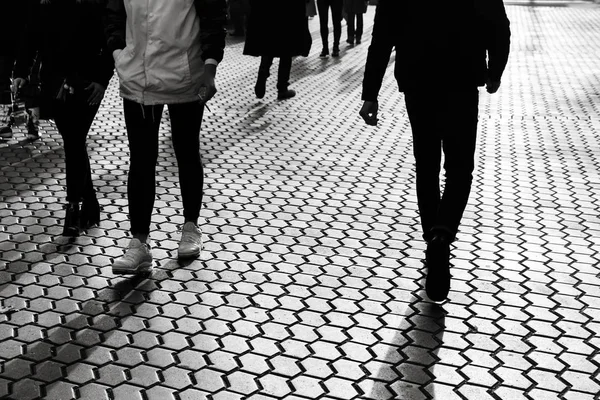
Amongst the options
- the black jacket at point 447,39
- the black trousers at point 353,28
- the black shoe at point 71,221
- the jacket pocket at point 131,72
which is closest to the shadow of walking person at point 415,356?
the black jacket at point 447,39

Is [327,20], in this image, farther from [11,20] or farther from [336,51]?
[11,20]

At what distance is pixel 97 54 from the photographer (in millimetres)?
5441

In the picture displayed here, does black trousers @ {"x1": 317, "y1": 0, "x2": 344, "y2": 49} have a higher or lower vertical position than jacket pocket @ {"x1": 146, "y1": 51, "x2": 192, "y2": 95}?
lower

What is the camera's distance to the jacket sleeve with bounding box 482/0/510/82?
13.9 ft

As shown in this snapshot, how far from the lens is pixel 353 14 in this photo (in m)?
17.7

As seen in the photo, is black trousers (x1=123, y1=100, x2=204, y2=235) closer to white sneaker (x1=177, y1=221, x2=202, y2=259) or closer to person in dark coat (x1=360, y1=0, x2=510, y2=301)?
white sneaker (x1=177, y1=221, x2=202, y2=259)

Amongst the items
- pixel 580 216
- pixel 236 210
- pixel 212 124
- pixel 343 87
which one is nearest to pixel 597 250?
pixel 580 216

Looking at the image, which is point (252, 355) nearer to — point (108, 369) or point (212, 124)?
point (108, 369)

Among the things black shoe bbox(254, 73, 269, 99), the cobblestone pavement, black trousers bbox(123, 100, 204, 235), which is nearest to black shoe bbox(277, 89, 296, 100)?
black shoe bbox(254, 73, 269, 99)

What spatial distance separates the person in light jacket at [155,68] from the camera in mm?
4754

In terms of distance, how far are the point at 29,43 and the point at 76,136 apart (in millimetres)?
670

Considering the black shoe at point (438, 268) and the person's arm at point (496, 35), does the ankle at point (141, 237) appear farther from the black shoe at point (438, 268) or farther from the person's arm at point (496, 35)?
the person's arm at point (496, 35)

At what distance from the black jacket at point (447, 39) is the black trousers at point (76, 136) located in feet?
7.17

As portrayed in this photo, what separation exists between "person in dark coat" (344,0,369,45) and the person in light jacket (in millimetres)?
12789
